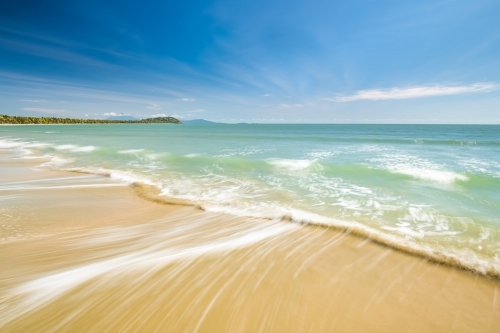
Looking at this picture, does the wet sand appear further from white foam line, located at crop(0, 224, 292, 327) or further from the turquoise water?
the turquoise water

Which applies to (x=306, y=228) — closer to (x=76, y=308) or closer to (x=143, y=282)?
(x=143, y=282)

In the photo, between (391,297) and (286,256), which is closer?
(391,297)

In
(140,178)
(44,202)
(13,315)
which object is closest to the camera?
(13,315)

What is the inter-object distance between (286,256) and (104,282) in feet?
9.86

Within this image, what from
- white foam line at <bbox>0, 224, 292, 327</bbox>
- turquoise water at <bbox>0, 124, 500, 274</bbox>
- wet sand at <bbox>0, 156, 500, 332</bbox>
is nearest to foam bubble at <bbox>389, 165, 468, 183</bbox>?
turquoise water at <bbox>0, 124, 500, 274</bbox>

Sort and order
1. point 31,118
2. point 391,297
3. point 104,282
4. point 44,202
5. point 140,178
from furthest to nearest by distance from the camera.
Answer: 1. point 31,118
2. point 140,178
3. point 44,202
4. point 104,282
5. point 391,297

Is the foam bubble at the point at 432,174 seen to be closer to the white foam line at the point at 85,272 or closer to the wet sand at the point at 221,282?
the wet sand at the point at 221,282

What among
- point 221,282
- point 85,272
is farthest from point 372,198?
point 85,272

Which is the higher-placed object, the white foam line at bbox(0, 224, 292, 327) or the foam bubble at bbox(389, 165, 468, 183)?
the white foam line at bbox(0, 224, 292, 327)

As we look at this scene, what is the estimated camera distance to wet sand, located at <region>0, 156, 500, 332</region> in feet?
9.03

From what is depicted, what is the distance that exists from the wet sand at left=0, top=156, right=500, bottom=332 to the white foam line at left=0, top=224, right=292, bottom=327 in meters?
0.02

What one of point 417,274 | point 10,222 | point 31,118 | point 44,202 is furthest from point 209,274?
point 31,118

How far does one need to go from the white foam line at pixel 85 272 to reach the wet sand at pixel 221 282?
16 millimetres

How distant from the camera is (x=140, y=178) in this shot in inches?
410
